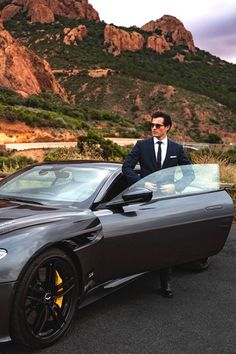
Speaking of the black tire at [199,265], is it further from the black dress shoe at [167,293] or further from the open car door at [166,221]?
the black dress shoe at [167,293]

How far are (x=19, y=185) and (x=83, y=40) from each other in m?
116

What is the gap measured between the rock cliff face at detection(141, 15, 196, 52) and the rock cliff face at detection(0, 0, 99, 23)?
1690 cm

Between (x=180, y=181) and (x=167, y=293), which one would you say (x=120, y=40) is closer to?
(x=180, y=181)

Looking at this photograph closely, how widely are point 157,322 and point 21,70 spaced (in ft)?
232

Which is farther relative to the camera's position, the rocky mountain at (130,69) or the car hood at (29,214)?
the rocky mountain at (130,69)

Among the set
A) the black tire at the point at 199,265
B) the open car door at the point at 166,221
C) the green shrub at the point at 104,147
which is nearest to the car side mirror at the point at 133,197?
the open car door at the point at 166,221

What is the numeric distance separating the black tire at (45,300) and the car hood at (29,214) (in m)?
0.26

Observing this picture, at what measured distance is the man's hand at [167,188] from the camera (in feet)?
15.1

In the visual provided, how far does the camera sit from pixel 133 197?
403 centimetres

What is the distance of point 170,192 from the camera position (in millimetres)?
4664

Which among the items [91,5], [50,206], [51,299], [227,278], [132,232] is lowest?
[227,278]

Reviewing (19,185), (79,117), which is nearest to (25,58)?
(79,117)

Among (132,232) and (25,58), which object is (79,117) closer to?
(25,58)

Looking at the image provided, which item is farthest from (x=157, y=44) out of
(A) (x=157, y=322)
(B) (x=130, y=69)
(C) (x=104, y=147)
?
(A) (x=157, y=322)
